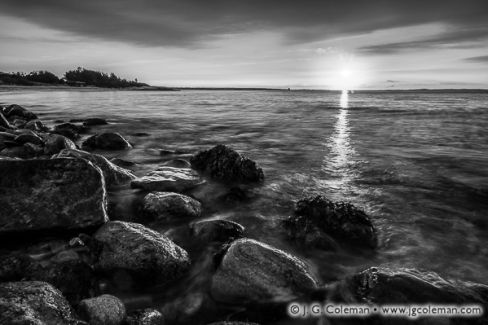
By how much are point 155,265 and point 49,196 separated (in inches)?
63.0

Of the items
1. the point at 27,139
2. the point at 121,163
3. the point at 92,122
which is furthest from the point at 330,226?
the point at 92,122

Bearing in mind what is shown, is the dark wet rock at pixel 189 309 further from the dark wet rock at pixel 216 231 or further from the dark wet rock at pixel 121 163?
the dark wet rock at pixel 121 163

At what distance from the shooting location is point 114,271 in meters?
3.54

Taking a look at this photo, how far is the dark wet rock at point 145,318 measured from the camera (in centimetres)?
275

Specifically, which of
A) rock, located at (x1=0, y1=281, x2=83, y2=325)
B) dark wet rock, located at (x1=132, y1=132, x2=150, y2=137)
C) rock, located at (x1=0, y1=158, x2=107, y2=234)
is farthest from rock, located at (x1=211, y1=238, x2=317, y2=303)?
dark wet rock, located at (x1=132, y1=132, x2=150, y2=137)

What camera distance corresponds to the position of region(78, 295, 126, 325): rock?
8.84ft

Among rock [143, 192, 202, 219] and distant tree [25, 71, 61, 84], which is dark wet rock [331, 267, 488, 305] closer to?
rock [143, 192, 202, 219]

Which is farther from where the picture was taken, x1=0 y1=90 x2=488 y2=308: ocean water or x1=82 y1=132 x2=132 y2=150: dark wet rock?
x1=82 y1=132 x2=132 y2=150: dark wet rock

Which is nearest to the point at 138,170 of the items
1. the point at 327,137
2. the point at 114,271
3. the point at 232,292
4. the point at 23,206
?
the point at 23,206

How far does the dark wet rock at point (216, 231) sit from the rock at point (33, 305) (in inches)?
79.1

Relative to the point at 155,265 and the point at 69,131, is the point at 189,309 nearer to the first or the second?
the point at 155,265

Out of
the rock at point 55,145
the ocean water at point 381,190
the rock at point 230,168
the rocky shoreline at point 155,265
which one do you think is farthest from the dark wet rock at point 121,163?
Result: the rocky shoreline at point 155,265

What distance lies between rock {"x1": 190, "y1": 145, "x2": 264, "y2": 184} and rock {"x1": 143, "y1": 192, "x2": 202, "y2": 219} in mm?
1789

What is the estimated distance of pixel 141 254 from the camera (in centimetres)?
357
